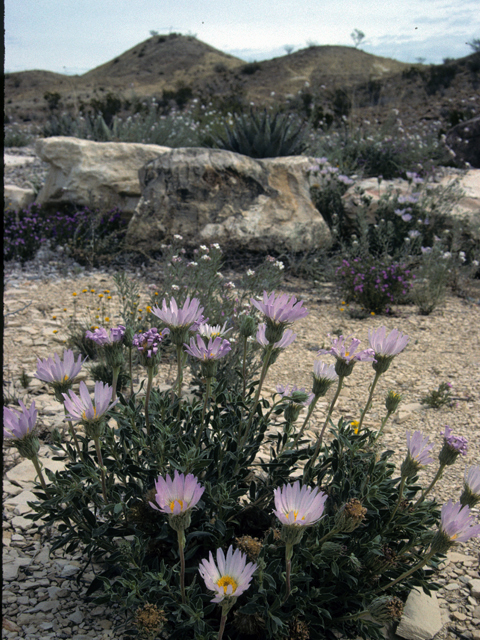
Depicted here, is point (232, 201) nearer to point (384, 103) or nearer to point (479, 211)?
point (479, 211)

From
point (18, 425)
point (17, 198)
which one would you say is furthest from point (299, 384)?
point (17, 198)

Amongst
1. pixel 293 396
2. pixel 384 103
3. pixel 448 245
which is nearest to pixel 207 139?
pixel 448 245

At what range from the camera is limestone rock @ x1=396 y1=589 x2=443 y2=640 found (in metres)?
1.68

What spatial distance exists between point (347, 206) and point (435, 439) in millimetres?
4428

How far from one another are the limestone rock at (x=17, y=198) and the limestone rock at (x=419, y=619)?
23.5 ft

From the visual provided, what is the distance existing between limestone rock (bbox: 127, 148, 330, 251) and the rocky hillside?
23.1ft

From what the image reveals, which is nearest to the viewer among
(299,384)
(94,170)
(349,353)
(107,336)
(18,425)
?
(18,425)

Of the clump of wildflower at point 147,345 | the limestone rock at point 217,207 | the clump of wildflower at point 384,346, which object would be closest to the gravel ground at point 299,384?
the limestone rock at point 217,207

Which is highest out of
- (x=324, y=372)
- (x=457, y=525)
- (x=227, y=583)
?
(x=324, y=372)

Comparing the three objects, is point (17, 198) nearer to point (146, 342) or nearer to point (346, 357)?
point (146, 342)

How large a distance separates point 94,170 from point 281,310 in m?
6.02

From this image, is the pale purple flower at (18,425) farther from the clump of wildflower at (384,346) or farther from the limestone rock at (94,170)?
the limestone rock at (94,170)

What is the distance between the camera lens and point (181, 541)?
122 cm

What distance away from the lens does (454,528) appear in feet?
4.30
